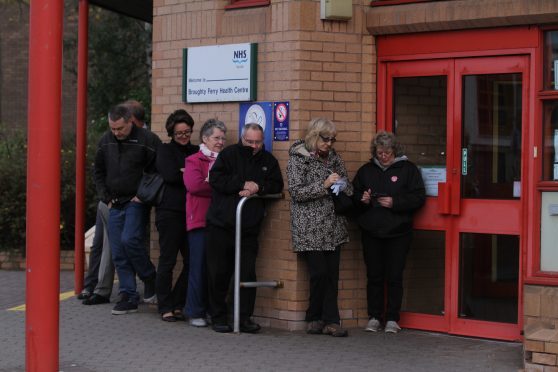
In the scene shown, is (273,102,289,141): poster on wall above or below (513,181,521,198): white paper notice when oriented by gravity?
above

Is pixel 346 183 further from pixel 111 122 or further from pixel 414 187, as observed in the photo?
pixel 111 122

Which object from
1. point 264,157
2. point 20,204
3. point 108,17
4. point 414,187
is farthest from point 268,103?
point 108,17

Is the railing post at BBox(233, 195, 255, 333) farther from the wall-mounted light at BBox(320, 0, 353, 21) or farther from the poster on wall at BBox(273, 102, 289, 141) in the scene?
the wall-mounted light at BBox(320, 0, 353, 21)

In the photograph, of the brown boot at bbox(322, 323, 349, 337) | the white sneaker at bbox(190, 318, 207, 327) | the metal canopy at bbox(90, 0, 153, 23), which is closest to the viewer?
the brown boot at bbox(322, 323, 349, 337)

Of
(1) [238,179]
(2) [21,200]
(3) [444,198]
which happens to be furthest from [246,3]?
(2) [21,200]

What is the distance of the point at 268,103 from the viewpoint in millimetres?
→ 8750

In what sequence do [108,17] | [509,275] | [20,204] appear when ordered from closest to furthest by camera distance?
[509,275]
[20,204]
[108,17]

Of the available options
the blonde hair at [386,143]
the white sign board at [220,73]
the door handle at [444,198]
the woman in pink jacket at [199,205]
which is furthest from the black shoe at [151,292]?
the door handle at [444,198]

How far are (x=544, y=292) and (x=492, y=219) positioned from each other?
917 mm

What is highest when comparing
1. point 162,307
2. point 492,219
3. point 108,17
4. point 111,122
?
point 108,17

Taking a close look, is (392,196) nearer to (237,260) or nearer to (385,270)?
(385,270)

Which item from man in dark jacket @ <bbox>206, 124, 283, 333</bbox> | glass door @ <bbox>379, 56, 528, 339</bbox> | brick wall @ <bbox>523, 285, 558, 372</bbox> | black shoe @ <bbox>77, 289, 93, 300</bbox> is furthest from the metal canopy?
brick wall @ <bbox>523, 285, 558, 372</bbox>

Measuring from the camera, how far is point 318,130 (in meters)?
8.26

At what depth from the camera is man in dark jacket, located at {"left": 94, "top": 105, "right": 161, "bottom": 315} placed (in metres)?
9.33
